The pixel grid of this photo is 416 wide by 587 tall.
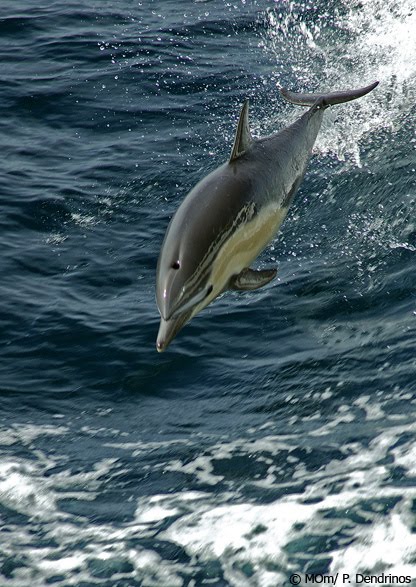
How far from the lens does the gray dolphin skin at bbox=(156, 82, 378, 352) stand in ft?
18.2

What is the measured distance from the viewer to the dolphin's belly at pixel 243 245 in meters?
5.90

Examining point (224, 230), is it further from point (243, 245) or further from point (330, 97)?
point (330, 97)

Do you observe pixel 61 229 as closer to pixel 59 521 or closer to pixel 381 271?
pixel 381 271

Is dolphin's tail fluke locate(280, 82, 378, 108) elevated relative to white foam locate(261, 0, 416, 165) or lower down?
elevated

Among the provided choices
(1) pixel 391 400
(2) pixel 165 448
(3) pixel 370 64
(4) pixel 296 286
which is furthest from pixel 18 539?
(3) pixel 370 64

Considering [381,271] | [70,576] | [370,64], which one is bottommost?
[70,576]

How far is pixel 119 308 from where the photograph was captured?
10.5m

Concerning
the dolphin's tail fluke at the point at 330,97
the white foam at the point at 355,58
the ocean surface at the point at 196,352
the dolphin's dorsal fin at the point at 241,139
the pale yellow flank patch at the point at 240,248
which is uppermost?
the dolphin's dorsal fin at the point at 241,139

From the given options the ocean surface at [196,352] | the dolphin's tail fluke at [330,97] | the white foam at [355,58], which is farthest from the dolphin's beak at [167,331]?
the white foam at [355,58]

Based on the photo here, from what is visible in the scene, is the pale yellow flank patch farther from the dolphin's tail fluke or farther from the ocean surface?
the dolphin's tail fluke

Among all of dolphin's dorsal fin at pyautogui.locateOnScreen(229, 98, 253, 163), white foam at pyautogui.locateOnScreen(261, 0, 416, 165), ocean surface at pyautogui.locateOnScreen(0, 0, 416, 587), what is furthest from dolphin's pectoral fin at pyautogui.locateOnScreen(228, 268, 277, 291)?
white foam at pyautogui.locateOnScreen(261, 0, 416, 165)

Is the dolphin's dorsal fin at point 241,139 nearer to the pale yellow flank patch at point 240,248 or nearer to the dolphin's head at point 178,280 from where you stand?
the pale yellow flank patch at point 240,248

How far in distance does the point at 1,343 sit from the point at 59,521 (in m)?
2.74

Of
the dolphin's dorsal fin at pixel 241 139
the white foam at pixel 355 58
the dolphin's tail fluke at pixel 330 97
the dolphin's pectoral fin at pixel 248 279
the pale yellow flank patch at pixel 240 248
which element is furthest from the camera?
the white foam at pixel 355 58
